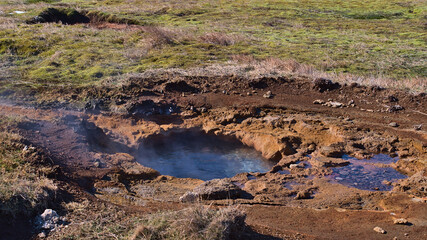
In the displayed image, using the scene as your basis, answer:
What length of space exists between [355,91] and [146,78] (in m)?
5.73

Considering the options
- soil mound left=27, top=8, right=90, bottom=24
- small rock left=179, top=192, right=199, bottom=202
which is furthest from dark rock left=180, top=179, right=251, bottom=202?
soil mound left=27, top=8, right=90, bottom=24

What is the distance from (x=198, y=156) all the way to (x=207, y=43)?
306 inches

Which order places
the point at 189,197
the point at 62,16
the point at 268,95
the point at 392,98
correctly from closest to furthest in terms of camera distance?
the point at 189,197 < the point at 392,98 < the point at 268,95 < the point at 62,16

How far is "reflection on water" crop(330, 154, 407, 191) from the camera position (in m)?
7.75

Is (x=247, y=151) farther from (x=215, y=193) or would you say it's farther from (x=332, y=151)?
(x=215, y=193)

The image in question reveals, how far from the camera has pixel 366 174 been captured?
26.7ft

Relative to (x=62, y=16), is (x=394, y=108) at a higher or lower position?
lower

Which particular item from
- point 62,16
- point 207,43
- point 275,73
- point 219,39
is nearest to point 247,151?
point 275,73

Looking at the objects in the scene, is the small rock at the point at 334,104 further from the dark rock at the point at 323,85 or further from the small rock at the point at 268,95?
the small rock at the point at 268,95

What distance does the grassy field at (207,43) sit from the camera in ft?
43.8

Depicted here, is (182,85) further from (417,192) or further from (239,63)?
(417,192)

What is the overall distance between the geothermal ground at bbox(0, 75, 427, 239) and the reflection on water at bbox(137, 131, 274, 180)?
0.03 meters

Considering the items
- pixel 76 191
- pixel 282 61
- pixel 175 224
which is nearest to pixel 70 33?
pixel 282 61

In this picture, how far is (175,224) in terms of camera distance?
498 cm
